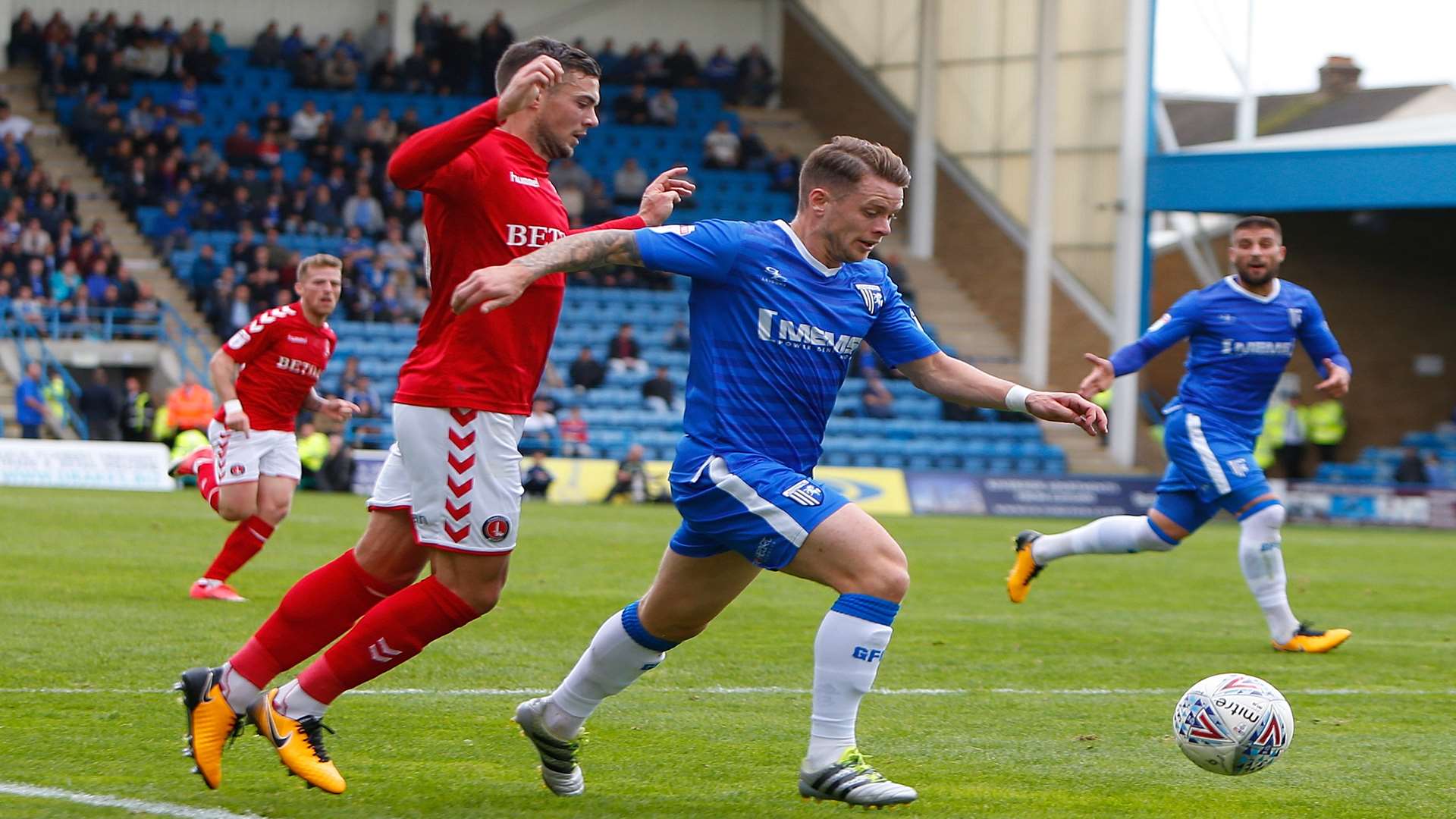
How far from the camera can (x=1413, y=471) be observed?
29672mm

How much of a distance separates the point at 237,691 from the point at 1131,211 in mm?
26786

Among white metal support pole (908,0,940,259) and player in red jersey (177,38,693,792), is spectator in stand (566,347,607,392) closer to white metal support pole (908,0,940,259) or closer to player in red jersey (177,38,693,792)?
white metal support pole (908,0,940,259)

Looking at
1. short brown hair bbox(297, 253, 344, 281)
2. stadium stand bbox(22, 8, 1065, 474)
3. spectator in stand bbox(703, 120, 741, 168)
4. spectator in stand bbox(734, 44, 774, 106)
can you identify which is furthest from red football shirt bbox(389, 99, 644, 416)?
spectator in stand bbox(734, 44, 774, 106)

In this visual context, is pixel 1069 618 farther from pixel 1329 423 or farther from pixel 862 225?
pixel 1329 423

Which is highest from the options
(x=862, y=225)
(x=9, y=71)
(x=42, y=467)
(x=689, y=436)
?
(x=9, y=71)

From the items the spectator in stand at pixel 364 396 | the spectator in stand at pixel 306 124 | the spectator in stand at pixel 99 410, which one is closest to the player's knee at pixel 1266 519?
the spectator in stand at pixel 364 396

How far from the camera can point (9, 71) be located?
32.2m

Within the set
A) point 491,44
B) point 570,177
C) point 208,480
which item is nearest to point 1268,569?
point 208,480

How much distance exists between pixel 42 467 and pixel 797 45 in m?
20.5

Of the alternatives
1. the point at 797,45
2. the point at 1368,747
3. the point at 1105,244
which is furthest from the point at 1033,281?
the point at 1368,747

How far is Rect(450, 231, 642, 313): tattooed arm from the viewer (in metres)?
4.85

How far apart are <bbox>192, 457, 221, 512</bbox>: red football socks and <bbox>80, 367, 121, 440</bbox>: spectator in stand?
14.7m

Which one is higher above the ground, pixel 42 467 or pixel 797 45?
pixel 797 45

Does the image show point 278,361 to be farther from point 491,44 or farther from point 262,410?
point 491,44
